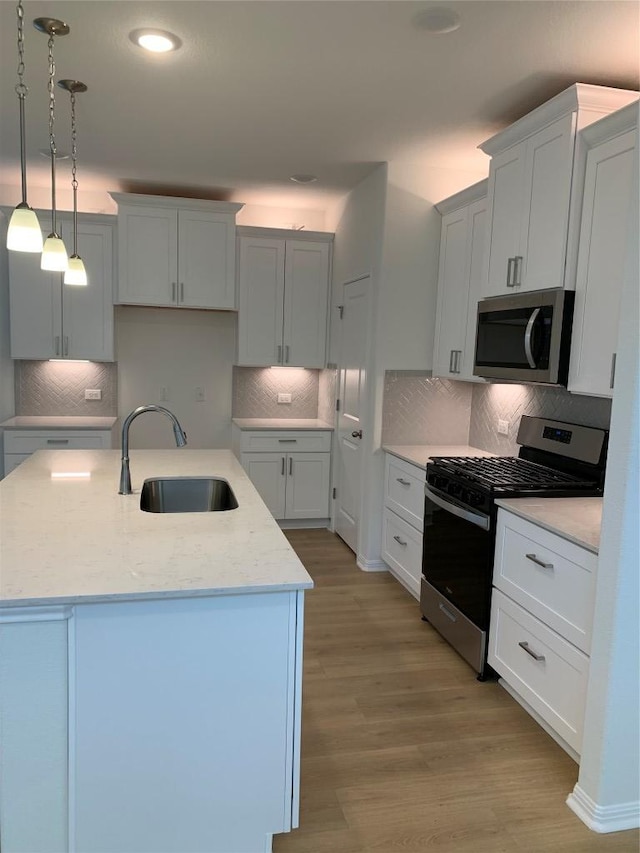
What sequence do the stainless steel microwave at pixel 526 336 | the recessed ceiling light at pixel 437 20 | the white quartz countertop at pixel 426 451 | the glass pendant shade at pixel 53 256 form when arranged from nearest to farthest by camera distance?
1. the recessed ceiling light at pixel 437 20
2. the glass pendant shade at pixel 53 256
3. the stainless steel microwave at pixel 526 336
4. the white quartz countertop at pixel 426 451

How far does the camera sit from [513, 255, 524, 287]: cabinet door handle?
2945 mm

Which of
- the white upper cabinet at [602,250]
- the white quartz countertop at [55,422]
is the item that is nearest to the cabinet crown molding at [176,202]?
the white quartz countertop at [55,422]

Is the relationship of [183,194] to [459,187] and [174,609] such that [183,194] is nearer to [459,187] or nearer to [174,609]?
[459,187]

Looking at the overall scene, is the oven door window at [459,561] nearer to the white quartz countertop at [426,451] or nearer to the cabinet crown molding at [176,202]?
the white quartz countertop at [426,451]

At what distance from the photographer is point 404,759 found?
2299 mm

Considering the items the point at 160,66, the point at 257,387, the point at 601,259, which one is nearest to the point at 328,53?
the point at 160,66

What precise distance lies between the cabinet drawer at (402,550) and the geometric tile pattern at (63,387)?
2571 millimetres

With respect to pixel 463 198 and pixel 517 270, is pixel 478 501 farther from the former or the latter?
pixel 463 198

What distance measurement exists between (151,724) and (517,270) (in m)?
2.46

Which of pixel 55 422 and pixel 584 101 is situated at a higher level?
pixel 584 101

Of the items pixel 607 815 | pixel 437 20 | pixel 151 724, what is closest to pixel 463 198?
pixel 437 20

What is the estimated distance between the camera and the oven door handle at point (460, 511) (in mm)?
2782

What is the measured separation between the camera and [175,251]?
4781 millimetres

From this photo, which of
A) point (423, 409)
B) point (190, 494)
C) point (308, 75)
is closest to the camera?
point (308, 75)
